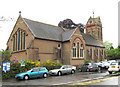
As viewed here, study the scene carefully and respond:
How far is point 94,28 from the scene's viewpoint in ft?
175

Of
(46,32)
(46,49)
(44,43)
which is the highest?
(46,32)

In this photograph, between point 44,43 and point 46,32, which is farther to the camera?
point 46,32

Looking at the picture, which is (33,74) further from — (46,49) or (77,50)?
(77,50)

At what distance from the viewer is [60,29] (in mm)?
39094

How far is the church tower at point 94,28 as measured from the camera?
52.8m

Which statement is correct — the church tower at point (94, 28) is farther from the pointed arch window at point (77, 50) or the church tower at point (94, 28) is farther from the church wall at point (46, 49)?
the church wall at point (46, 49)

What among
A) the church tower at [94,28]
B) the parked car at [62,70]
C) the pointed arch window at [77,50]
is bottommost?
the parked car at [62,70]

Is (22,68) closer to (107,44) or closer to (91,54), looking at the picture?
(91,54)

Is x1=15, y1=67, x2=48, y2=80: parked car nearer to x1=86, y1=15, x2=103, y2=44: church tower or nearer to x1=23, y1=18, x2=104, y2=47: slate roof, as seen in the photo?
x1=23, y1=18, x2=104, y2=47: slate roof

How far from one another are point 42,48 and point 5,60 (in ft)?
38.6

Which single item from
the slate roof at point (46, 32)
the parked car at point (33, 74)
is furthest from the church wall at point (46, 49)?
the parked car at point (33, 74)

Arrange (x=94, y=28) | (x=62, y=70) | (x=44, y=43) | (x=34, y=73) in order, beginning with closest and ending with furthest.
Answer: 1. (x=34, y=73)
2. (x=62, y=70)
3. (x=44, y=43)
4. (x=94, y=28)

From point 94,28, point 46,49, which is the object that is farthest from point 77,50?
point 94,28

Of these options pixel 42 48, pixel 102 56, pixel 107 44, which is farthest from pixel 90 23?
pixel 107 44
